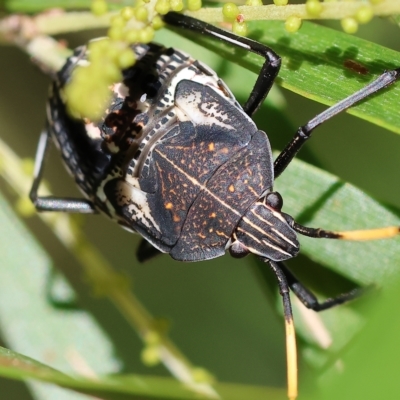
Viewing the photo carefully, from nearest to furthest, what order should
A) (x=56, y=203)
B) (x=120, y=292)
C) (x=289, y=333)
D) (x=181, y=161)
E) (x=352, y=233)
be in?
(x=352, y=233) < (x=289, y=333) < (x=181, y=161) < (x=120, y=292) < (x=56, y=203)

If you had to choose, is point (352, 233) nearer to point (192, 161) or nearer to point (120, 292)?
point (192, 161)

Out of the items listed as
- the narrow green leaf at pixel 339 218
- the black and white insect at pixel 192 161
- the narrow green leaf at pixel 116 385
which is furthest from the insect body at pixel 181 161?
the narrow green leaf at pixel 116 385

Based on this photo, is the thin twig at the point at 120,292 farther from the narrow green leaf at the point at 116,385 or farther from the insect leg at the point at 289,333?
the insect leg at the point at 289,333

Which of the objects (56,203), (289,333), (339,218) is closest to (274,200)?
(339,218)

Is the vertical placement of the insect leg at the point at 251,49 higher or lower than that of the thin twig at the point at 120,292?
higher

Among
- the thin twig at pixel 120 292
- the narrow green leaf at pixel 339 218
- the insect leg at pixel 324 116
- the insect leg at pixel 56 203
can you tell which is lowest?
the thin twig at pixel 120 292

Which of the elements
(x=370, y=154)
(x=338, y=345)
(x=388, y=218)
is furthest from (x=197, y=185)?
(x=370, y=154)

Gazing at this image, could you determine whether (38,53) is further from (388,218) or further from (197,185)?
(388,218)
